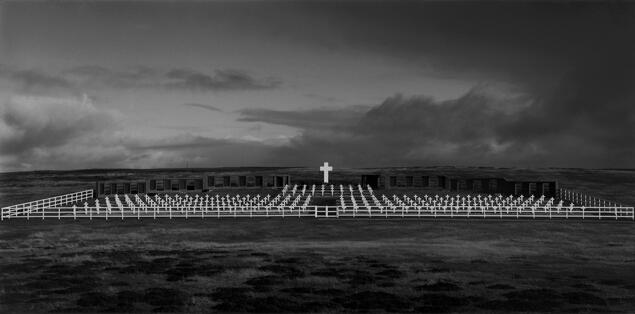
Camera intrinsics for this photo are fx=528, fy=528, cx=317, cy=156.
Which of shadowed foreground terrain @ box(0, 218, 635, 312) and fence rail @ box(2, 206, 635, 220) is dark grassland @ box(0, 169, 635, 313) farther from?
fence rail @ box(2, 206, 635, 220)

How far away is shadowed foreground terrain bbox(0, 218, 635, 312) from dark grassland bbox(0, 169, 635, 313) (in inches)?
2.0

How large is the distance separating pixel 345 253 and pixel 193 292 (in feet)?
25.1

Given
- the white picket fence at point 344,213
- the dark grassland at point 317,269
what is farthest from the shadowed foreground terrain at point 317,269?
the white picket fence at point 344,213

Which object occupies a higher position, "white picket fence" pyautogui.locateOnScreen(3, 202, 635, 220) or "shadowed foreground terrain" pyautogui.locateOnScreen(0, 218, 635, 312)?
"white picket fence" pyautogui.locateOnScreen(3, 202, 635, 220)

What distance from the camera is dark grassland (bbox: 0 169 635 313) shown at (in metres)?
14.7

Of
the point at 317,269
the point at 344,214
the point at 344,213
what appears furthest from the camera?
→ the point at 344,213

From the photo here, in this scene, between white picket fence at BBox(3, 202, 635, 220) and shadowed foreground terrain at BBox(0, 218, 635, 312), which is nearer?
shadowed foreground terrain at BBox(0, 218, 635, 312)

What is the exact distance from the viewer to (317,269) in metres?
18.6

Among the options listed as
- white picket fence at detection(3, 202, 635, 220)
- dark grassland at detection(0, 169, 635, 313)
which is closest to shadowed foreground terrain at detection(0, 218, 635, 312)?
dark grassland at detection(0, 169, 635, 313)

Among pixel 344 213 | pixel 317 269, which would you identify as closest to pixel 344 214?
pixel 344 213

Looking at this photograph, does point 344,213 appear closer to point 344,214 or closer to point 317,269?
point 344,214

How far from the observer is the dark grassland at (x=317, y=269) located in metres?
14.7

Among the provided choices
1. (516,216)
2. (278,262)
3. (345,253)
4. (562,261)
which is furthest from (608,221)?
(278,262)

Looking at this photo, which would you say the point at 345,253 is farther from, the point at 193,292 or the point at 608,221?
the point at 608,221
